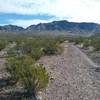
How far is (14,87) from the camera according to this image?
16969 millimetres

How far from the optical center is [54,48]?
4706cm

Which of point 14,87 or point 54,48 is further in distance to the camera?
point 54,48

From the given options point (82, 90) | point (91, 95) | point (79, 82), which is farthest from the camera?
point (79, 82)

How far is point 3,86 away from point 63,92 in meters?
3.62

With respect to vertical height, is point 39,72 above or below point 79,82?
above

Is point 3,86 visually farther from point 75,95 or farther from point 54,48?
point 54,48

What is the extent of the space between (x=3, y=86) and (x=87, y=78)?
601 centimetres

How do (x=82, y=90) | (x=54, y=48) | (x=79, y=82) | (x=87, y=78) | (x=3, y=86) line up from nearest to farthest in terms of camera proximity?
(x=82, y=90) < (x=3, y=86) < (x=79, y=82) < (x=87, y=78) < (x=54, y=48)

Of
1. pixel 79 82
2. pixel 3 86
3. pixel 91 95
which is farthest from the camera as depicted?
pixel 79 82

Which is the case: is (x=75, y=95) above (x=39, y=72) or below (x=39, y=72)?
below

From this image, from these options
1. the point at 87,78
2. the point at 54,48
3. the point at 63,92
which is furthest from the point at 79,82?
the point at 54,48

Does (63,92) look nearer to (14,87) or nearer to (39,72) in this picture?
(39,72)

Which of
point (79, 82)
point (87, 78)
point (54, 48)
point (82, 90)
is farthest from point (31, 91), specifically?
point (54, 48)

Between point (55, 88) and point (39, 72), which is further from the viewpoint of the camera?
point (55, 88)
